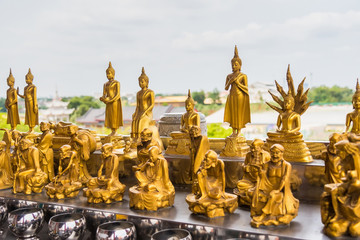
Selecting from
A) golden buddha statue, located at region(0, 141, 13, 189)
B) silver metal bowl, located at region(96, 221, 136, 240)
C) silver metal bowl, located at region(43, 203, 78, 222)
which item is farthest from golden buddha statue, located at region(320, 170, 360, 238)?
golden buddha statue, located at region(0, 141, 13, 189)

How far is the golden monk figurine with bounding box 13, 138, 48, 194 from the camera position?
359cm

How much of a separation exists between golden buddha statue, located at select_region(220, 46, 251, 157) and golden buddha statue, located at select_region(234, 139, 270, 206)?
24.6 inches

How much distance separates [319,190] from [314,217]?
1.83ft

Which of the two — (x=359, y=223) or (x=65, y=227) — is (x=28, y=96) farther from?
(x=359, y=223)

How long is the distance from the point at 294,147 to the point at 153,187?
1.40 meters

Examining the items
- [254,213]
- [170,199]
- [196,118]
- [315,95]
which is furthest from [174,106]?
[254,213]

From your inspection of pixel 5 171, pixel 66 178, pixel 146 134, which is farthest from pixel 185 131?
pixel 5 171

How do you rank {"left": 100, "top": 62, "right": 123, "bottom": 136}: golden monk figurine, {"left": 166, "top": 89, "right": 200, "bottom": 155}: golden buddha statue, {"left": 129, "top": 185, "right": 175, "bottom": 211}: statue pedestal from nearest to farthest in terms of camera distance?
{"left": 129, "top": 185, "right": 175, "bottom": 211}: statue pedestal
{"left": 166, "top": 89, "right": 200, "bottom": 155}: golden buddha statue
{"left": 100, "top": 62, "right": 123, "bottom": 136}: golden monk figurine

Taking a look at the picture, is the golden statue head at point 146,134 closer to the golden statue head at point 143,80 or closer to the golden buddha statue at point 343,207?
the golden statue head at point 143,80

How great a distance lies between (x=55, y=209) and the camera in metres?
Result: 3.26

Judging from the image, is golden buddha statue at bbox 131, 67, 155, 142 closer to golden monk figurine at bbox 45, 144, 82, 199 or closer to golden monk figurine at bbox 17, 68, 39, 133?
golden monk figurine at bbox 45, 144, 82, 199

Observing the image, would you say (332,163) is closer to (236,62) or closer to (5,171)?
(236,62)

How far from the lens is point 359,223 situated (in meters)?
2.28

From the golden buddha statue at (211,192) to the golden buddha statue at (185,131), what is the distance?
2.88ft
